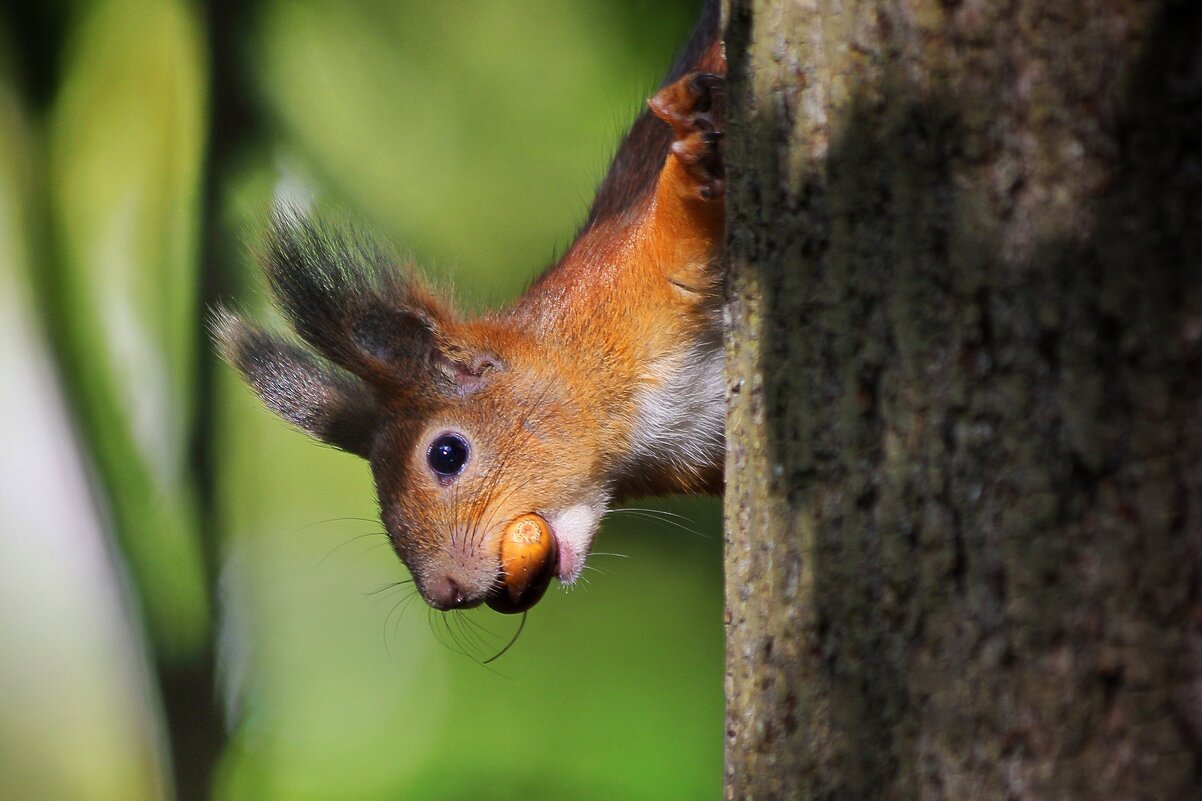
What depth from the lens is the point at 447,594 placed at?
5.27 ft

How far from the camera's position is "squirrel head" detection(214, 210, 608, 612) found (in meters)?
1.62

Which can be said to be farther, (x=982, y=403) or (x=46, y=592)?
(x=46, y=592)

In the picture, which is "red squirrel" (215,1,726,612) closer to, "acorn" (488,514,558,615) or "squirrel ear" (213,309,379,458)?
"acorn" (488,514,558,615)

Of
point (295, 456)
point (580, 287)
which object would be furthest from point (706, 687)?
point (580, 287)

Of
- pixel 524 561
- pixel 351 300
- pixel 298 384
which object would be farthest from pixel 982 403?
pixel 298 384

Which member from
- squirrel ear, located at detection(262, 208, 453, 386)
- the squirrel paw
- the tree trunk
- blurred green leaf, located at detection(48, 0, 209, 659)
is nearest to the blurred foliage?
blurred green leaf, located at detection(48, 0, 209, 659)

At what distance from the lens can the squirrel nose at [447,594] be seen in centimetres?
160

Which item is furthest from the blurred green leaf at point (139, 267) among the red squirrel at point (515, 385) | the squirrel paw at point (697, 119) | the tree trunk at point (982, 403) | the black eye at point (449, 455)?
the tree trunk at point (982, 403)

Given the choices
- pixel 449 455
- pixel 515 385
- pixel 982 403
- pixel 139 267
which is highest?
pixel 139 267

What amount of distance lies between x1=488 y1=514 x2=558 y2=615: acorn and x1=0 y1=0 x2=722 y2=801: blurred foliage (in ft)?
4.16

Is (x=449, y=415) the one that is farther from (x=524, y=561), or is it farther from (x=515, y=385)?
(x=524, y=561)

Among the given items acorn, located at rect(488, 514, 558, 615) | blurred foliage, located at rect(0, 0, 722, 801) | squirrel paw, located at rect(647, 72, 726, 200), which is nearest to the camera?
squirrel paw, located at rect(647, 72, 726, 200)

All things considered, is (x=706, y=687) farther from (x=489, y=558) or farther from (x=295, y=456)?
(x=489, y=558)

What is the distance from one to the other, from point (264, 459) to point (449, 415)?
1.49 meters
